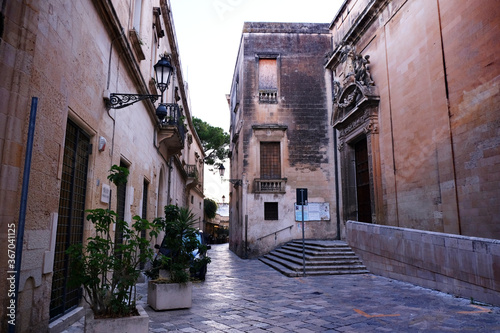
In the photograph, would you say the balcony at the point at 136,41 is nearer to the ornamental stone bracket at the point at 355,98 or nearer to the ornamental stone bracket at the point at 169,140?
the ornamental stone bracket at the point at 169,140

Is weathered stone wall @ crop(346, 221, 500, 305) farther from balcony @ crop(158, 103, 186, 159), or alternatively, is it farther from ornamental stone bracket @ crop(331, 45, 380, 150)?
balcony @ crop(158, 103, 186, 159)

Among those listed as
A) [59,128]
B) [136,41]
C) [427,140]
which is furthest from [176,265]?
[427,140]

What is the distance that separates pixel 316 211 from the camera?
1734 centimetres

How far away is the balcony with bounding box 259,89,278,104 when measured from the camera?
61.1 feet

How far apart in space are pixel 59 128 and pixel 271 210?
1390 centimetres

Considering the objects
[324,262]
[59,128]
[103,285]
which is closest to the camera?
[103,285]

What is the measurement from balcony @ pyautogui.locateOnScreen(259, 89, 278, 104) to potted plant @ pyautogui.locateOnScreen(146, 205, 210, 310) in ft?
42.3

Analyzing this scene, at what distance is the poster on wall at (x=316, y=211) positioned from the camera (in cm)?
1721

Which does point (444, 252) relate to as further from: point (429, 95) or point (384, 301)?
point (429, 95)

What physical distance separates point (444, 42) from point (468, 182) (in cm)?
385

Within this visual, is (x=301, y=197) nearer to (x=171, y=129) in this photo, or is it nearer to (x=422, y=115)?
(x=422, y=115)

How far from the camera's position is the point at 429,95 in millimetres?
10023

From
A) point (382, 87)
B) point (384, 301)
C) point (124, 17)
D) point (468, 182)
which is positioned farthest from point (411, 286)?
point (124, 17)

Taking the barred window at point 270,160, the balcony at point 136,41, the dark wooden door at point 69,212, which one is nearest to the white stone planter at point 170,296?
the dark wooden door at point 69,212
